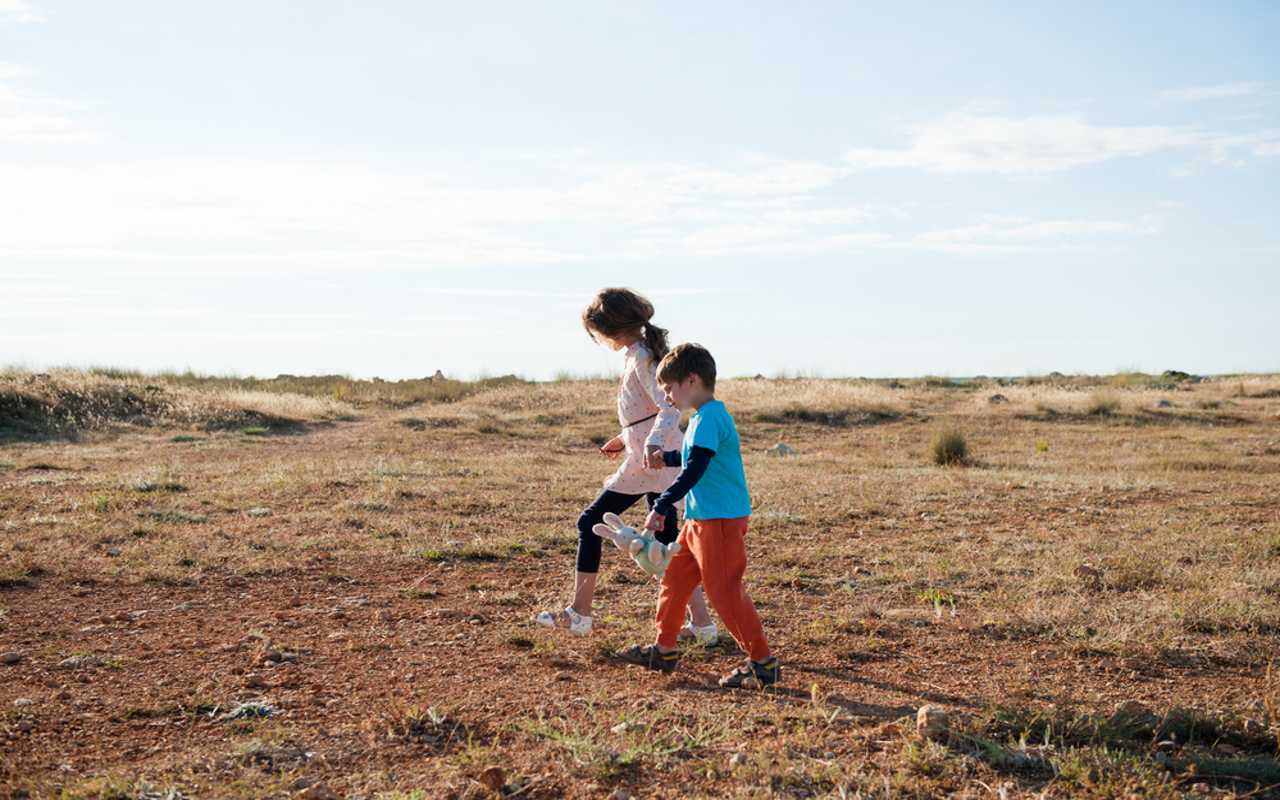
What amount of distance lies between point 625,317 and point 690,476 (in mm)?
1143

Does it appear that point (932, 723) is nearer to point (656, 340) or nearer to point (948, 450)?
point (656, 340)

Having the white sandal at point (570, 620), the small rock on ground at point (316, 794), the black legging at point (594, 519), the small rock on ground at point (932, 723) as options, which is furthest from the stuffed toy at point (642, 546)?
the small rock on ground at point (316, 794)

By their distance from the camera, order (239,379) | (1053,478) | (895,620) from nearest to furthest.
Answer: (895,620), (1053,478), (239,379)

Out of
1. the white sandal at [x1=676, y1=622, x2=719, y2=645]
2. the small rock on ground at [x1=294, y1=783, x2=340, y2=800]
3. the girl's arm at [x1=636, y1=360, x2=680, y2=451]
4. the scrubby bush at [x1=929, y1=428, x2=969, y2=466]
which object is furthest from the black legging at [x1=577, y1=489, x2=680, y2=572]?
the scrubby bush at [x1=929, y1=428, x2=969, y2=466]

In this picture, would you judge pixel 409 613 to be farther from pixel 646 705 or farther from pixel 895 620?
pixel 895 620

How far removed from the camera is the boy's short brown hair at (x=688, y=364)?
466 centimetres

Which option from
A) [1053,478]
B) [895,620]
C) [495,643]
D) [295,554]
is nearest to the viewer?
[495,643]

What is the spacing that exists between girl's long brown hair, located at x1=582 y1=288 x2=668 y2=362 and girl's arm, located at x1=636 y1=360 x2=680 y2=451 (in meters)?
0.08

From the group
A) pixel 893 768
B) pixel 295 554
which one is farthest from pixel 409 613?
pixel 893 768

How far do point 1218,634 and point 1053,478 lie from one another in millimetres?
7862

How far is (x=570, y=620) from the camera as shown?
554 centimetres

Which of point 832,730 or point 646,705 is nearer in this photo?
point 832,730

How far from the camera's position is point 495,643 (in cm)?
566

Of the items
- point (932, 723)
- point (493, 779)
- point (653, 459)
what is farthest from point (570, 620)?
point (932, 723)
